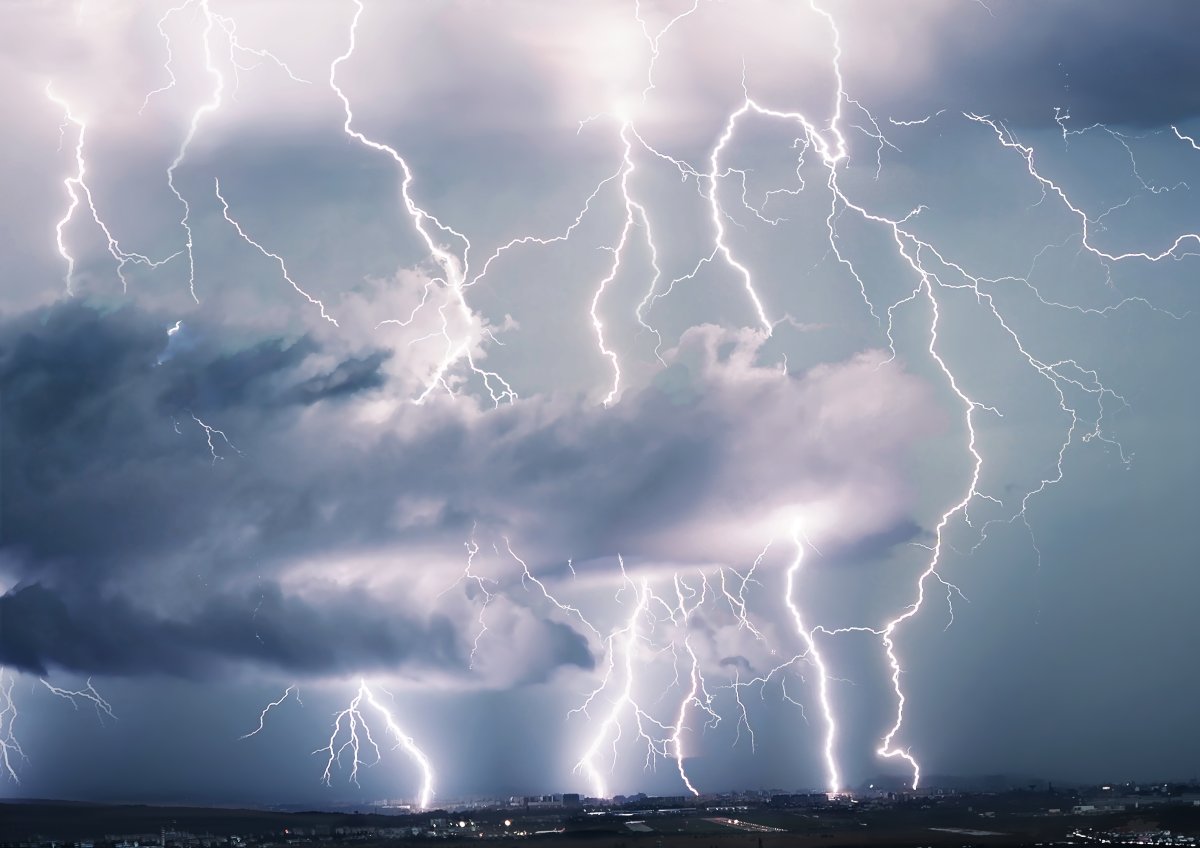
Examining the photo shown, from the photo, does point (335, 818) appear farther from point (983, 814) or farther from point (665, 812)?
point (983, 814)

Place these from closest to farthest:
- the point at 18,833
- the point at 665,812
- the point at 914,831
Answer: the point at 914,831 < the point at 18,833 < the point at 665,812

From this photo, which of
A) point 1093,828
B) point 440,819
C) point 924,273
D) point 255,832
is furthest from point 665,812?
point 924,273

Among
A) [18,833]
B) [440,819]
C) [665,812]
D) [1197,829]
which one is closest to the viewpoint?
[1197,829]

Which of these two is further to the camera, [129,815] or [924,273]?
[129,815]

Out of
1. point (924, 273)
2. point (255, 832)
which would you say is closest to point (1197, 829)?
point (924, 273)

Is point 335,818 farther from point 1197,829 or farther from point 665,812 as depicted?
point 1197,829

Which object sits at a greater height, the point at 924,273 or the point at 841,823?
the point at 924,273
